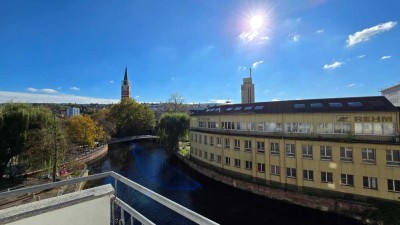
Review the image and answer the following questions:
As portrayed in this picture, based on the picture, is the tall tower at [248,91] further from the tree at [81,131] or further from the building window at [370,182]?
the building window at [370,182]

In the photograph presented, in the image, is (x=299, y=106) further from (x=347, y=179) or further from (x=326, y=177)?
(x=347, y=179)

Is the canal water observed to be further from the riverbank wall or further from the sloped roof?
the sloped roof

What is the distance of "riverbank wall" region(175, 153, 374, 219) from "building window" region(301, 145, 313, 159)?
3.92 metres

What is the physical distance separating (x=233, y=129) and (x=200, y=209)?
12.4m

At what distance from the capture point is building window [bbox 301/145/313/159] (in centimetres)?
2611

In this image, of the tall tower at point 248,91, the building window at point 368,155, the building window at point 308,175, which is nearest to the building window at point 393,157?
the building window at point 368,155

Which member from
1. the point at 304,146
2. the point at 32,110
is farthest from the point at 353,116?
the point at 32,110

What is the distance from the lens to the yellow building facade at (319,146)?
22403 millimetres

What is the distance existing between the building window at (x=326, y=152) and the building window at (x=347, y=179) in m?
2.06

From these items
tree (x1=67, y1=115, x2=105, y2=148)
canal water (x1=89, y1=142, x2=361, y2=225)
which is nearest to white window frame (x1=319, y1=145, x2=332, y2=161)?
canal water (x1=89, y1=142, x2=361, y2=225)

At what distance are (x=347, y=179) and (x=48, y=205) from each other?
87.8ft

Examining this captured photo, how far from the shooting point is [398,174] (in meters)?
21.4

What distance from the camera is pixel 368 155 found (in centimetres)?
2294

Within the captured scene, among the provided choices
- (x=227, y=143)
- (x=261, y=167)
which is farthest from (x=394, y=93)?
(x=261, y=167)
